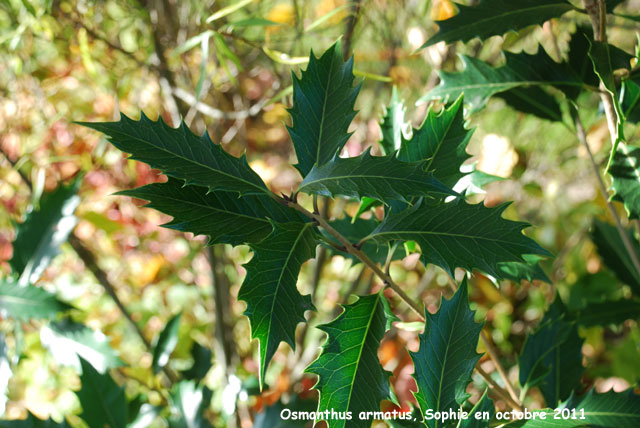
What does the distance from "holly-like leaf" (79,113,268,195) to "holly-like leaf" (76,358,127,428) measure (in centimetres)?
44

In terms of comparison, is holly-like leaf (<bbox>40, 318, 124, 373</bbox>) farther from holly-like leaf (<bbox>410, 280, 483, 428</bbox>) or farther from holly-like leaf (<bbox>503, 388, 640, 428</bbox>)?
holly-like leaf (<bbox>503, 388, 640, 428</bbox>)

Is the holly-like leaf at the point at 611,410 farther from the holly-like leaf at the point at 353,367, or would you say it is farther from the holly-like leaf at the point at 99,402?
the holly-like leaf at the point at 99,402

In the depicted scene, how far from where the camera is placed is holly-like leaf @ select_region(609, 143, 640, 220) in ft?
1.81

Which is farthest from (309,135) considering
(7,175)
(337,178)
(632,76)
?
(7,175)

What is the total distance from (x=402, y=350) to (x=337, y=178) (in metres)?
1.02

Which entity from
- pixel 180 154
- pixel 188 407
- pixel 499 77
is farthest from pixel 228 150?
pixel 180 154

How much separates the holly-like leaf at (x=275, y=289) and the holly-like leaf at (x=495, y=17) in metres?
0.27

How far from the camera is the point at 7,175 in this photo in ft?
4.44

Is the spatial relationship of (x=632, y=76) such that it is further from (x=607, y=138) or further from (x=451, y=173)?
(x=607, y=138)

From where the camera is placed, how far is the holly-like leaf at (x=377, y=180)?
394 millimetres

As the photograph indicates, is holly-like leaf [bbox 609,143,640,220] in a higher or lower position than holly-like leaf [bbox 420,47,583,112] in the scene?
lower

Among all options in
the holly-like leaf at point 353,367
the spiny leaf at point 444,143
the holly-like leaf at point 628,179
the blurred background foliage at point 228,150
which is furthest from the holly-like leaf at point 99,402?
the holly-like leaf at point 628,179

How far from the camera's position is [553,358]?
0.69 metres

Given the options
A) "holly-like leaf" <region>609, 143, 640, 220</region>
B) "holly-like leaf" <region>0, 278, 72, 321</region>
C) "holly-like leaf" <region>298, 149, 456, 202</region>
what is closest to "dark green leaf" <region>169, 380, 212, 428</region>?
"holly-like leaf" <region>0, 278, 72, 321</region>
